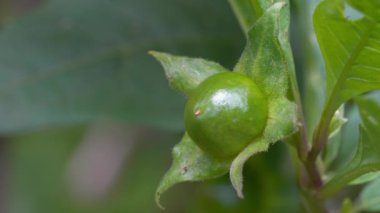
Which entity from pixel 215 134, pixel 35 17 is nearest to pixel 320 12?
pixel 215 134

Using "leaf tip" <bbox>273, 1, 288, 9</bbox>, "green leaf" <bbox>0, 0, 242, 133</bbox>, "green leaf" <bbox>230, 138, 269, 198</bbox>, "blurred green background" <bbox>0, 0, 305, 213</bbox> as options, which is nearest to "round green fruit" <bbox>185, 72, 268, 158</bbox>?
"green leaf" <bbox>230, 138, 269, 198</bbox>

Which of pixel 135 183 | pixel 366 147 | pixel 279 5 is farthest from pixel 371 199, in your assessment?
pixel 135 183

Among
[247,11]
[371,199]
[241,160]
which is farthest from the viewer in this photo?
[371,199]

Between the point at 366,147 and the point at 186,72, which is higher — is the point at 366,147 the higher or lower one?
the lower one

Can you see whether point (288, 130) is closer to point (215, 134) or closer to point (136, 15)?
point (215, 134)

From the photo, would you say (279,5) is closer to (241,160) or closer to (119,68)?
(241,160)

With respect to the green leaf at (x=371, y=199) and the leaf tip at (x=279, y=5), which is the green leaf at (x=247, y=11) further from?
the green leaf at (x=371, y=199)

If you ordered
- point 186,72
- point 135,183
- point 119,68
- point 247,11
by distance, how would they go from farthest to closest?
point 135,183, point 119,68, point 247,11, point 186,72

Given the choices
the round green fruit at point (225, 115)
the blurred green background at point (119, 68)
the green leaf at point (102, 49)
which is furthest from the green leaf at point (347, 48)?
the green leaf at point (102, 49)

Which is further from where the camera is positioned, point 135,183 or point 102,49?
point 135,183
